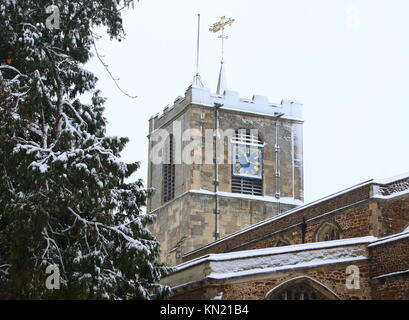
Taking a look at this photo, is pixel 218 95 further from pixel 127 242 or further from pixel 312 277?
pixel 127 242

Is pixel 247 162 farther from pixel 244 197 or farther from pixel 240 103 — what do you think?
pixel 240 103

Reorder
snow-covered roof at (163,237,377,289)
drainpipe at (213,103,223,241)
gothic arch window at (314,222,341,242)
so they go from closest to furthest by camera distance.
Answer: snow-covered roof at (163,237,377,289) < gothic arch window at (314,222,341,242) < drainpipe at (213,103,223,241)

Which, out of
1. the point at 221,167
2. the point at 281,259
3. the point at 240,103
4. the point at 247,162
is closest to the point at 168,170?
the point at 221,167

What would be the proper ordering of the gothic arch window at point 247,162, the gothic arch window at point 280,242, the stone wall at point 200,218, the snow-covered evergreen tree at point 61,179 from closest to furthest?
the snow-covered evergreen tree at point 61,179
the gothic arch window at point 280,242
the stone wall at point 200,218
the gothic arch window at point 247,162

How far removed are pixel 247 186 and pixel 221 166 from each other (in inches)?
60.5

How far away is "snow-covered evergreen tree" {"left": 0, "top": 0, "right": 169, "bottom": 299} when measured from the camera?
15.6 meters

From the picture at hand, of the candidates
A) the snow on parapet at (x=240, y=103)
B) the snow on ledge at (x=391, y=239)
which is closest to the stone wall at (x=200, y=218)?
the snow on parapet at (x=240, y=103)

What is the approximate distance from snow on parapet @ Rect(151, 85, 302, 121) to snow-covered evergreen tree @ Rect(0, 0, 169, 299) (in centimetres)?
1878

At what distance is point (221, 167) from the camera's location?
37312 mm

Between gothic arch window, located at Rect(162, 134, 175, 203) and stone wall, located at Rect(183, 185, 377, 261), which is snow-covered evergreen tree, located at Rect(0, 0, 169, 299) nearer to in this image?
stone wall, located at Rect(183, 185, 377, 261)

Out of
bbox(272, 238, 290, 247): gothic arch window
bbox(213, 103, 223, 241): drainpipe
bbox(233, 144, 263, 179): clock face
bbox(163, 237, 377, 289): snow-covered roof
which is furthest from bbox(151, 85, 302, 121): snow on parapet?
bbox(163, 237, 377, 289): snow-covered roof

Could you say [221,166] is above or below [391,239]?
above

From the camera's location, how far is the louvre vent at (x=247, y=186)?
37.6 meters

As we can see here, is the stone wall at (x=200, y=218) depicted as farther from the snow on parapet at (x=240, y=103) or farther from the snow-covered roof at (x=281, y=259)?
the snow-covered roof at (x=281, y=259)
